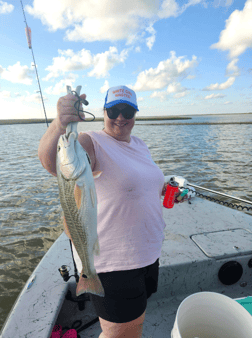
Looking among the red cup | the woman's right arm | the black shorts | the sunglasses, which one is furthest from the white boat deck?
the woman's right arm

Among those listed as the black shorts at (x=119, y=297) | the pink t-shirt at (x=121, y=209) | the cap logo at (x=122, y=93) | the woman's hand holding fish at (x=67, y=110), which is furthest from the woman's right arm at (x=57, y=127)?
the black shorts at (x=119, y=297)

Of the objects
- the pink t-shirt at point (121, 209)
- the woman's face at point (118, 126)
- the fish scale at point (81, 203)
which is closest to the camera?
the fish scale at point (81, 203)

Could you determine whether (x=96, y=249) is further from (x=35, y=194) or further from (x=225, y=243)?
(x=35, y=194)

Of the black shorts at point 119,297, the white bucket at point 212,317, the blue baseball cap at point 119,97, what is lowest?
the white bucket at point 212,317

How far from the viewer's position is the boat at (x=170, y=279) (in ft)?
7.76

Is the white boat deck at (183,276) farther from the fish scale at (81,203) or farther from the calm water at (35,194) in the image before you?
the calm water at (35,194)

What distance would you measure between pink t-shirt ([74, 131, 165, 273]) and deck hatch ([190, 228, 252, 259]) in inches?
67.1

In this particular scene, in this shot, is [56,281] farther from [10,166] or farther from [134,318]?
[10,166]

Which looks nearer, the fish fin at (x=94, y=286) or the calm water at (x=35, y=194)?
the fish fin at (x=94, y=286)

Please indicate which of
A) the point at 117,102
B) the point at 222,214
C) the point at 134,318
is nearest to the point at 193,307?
the point at 134,318

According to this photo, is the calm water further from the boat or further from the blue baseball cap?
the blue baseball cap

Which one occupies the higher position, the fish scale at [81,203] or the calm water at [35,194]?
the fish scale at [81,203]

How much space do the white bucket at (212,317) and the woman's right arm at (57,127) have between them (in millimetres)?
1590

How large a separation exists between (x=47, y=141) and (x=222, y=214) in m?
3.83
